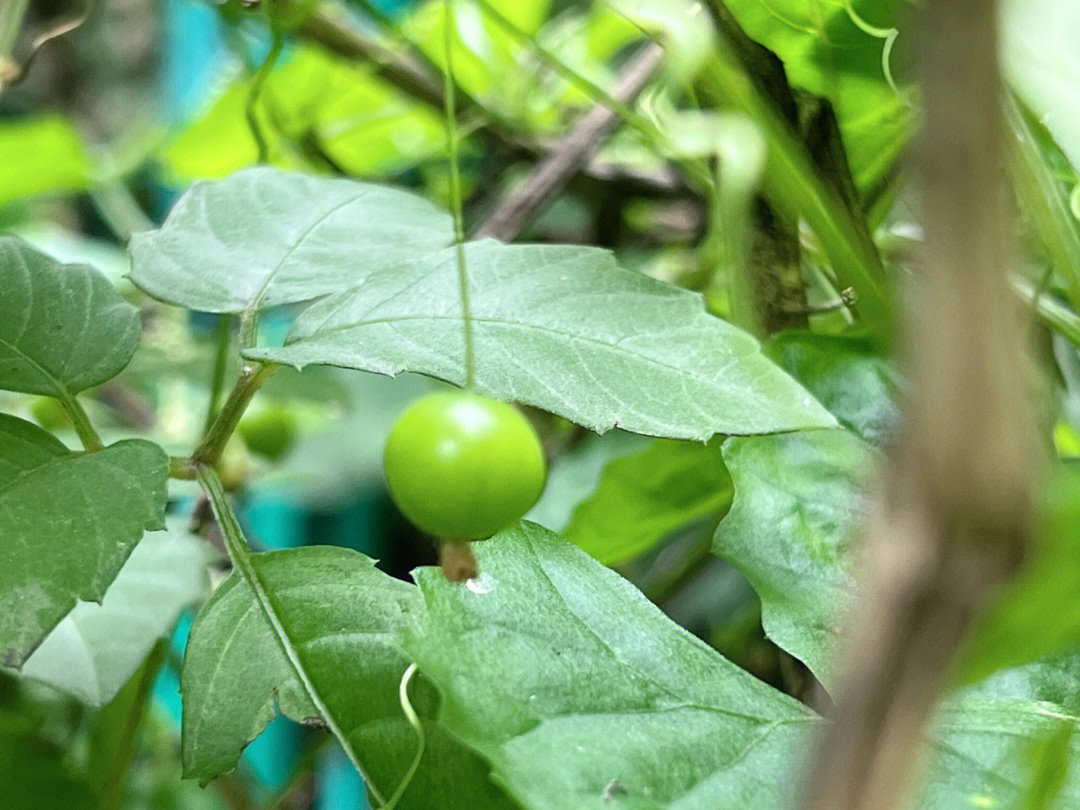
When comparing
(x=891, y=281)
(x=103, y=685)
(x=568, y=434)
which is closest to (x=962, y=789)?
(x=891, y=281)

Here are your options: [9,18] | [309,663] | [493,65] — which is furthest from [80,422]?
[493,65]

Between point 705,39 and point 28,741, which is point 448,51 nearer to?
point 705,39

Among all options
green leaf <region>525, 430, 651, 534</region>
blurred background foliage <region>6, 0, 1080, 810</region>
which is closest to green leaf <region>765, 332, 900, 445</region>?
blurred background foliage <region>6, 0, 1080, 810</region>

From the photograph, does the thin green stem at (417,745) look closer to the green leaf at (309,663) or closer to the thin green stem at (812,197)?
the green leaf at (309,663)

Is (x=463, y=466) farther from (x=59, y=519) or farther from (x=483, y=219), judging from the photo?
(x=483, y=219)

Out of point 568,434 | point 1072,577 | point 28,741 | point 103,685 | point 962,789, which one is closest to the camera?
point 1072,577

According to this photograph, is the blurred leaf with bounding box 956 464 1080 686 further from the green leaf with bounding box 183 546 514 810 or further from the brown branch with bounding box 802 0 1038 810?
the green leaf with bounding box 183 546 514 810
